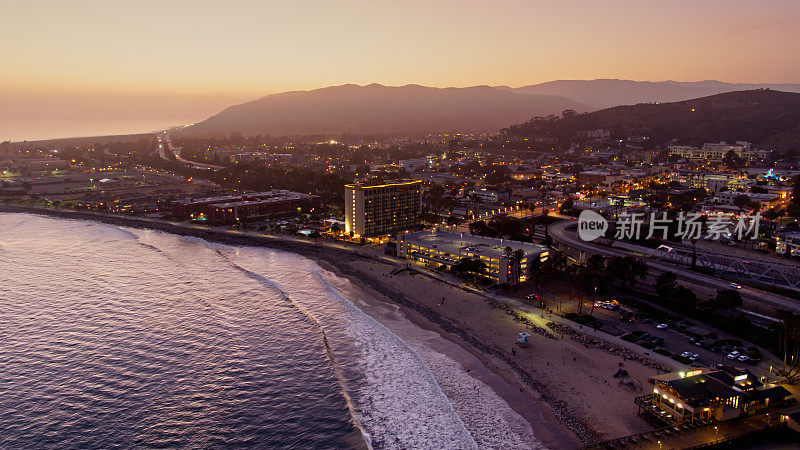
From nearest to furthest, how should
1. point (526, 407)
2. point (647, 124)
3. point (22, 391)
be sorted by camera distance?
point (526, 407)
point (22, 391)
point (647, 124)

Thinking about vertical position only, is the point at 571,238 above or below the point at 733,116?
below

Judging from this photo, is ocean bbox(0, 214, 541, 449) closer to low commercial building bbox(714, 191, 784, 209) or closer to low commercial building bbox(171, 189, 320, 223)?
low commercial building bbox(171, 189, 320, 223)

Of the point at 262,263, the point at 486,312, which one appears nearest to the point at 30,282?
the point at 262,263

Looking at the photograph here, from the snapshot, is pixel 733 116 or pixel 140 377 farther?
pixel 733 116

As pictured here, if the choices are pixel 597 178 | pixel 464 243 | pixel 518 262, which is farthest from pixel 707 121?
pixel 518 262

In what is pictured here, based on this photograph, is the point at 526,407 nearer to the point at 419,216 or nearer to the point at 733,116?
the point at 419,216

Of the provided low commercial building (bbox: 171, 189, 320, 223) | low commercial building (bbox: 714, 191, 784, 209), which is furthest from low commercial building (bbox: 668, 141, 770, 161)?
low commercial building (bbox: 171, 189, 320, 223)
